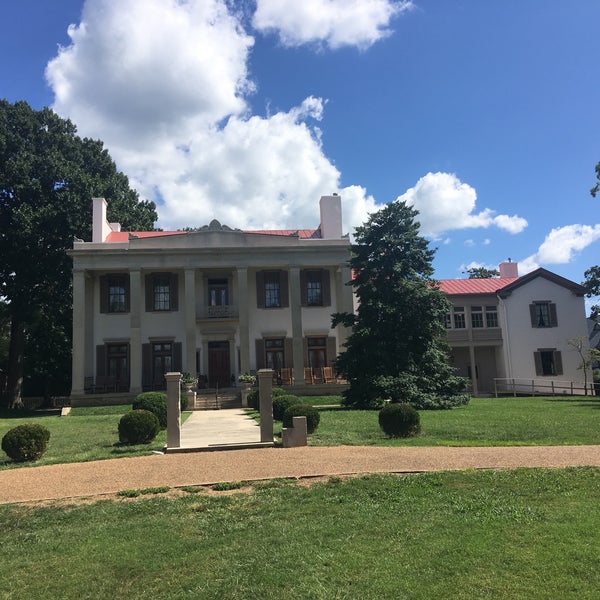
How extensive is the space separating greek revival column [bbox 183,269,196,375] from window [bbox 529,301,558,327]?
21201 mm

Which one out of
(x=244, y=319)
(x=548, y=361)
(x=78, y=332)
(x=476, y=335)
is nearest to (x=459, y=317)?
(x=476, y=335)

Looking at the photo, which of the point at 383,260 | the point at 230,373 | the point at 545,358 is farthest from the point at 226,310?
the point at 545,358

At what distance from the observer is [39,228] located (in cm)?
3288

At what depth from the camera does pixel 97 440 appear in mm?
15383

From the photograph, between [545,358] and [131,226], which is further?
[131,226]

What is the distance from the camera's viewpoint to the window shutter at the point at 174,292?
32.4 meters

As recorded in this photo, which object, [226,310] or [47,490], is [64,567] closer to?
[47,490]

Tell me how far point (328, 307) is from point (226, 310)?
5976mm

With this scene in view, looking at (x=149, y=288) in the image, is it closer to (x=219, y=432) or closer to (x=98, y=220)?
(x=98, y=220)

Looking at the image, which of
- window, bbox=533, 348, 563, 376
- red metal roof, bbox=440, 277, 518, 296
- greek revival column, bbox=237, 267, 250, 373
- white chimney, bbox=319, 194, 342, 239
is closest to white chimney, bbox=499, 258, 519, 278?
red metal roof, bbox=440, 277, 518, 296

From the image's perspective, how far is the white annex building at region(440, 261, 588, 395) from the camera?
34969 mm

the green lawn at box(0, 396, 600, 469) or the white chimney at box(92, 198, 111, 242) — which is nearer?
the green lawn at box(0, 396, 600, 469)

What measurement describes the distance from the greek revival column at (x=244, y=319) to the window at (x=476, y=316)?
1492cm

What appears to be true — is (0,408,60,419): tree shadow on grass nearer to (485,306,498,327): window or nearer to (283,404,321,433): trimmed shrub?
(283,404,321,433): trimmed shrub
